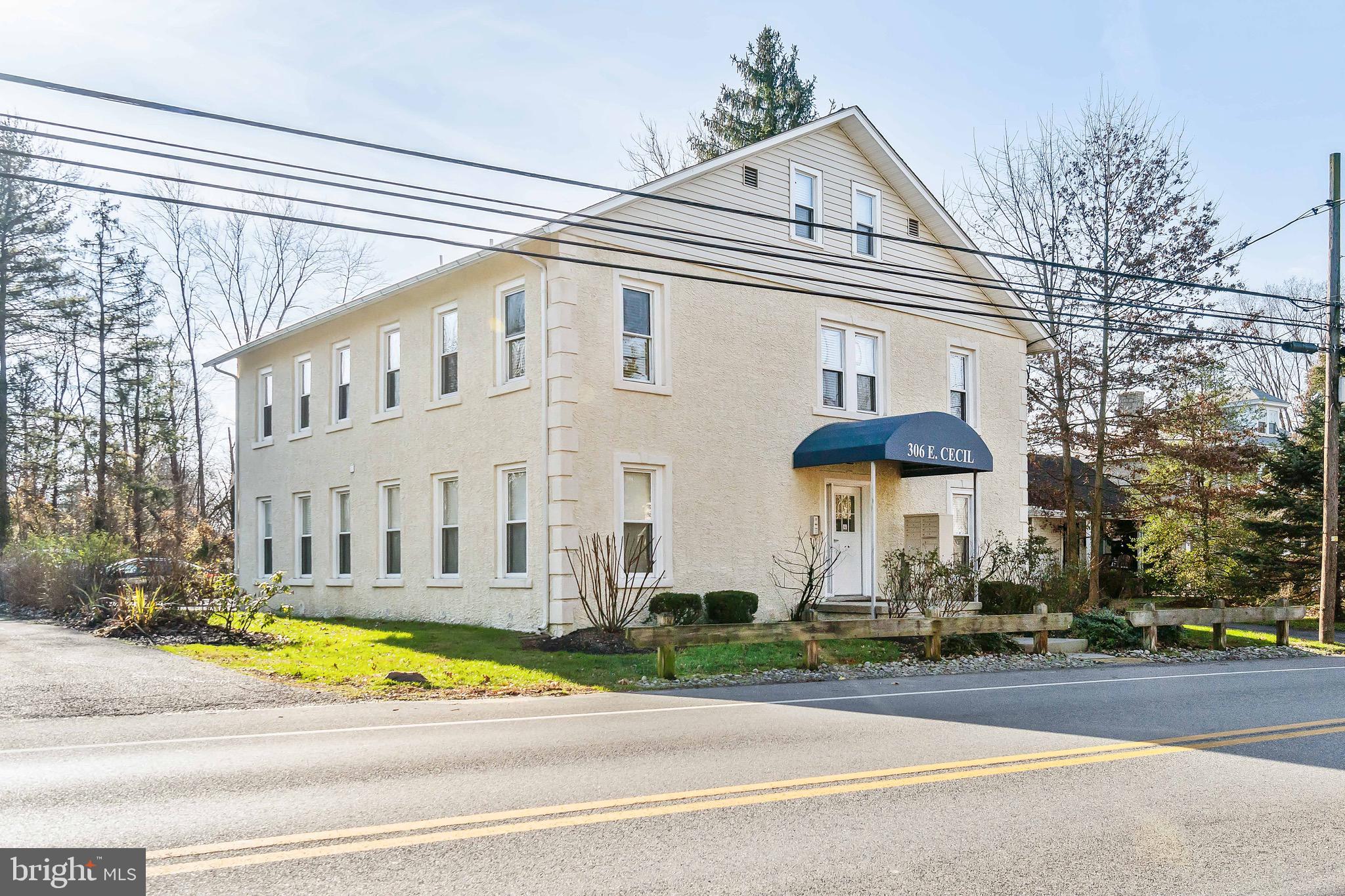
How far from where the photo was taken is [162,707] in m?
10.3

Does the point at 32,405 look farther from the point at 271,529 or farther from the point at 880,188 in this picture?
the point at 880,188

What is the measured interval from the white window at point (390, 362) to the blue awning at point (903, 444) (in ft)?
26.1

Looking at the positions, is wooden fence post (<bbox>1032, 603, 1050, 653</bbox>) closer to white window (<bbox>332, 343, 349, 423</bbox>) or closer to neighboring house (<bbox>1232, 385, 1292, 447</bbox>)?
white window (<bbox>332, 343, 349, 423</bbox>)

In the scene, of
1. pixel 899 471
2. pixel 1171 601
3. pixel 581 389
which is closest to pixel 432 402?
pixel 581 389

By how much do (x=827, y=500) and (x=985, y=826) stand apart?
47.6ft

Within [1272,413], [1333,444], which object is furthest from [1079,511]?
[1272,413]

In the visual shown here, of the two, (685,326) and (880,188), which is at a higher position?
(880,188)

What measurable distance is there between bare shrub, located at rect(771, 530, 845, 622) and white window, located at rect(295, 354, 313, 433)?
11339 millimetres

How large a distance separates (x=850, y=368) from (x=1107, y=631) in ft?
21.6

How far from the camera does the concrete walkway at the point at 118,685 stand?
33.9 ft

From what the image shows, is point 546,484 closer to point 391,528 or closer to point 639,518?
point 639,518

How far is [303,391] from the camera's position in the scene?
2467 centimetres

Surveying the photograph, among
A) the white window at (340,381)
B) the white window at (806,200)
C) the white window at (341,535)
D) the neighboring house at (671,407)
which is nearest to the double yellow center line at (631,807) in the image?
the neighboring house at (671,407)

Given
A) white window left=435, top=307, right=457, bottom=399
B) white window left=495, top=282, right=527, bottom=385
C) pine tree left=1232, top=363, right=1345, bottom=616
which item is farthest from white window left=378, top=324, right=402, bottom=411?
pine tree left=1232, top=363, right=1345, bottom=616
